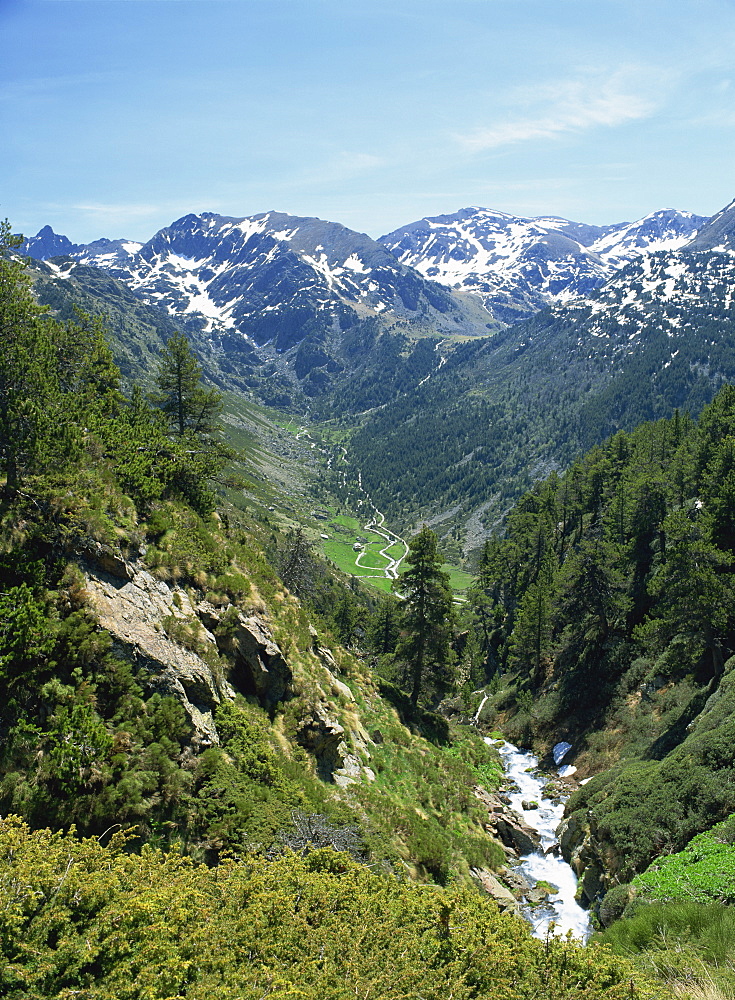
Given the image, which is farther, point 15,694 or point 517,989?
point 15,694

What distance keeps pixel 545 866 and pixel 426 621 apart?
49.6 ft

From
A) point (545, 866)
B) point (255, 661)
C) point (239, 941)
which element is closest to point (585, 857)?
point (545, 866)

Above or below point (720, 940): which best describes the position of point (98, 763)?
above

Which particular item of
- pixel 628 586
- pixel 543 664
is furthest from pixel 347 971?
pixel 543 664

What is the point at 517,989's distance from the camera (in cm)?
895

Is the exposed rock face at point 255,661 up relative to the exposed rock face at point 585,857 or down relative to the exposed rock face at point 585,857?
up

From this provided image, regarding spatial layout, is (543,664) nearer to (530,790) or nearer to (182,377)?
(530,790)

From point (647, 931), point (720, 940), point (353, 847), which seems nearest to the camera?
point (720, 940)

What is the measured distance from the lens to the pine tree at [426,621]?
3612cm

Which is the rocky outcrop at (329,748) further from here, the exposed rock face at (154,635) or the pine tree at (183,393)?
the pine tree at (183,393)

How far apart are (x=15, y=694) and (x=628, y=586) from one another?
49.5 m

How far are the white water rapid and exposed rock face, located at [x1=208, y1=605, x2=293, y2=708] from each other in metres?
11.5

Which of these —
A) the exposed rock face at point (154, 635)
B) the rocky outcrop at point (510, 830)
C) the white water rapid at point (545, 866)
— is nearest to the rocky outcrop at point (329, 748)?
the exposed rock face at point (154, 635)

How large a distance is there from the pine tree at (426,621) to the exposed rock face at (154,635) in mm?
20109
